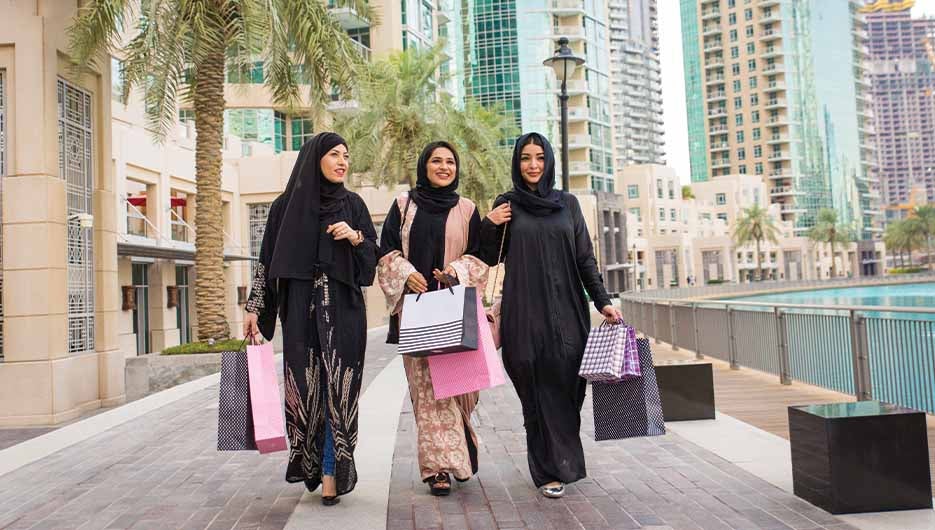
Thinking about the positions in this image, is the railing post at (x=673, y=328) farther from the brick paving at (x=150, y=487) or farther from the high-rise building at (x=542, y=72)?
the high-rise building at (x=542, y=72)

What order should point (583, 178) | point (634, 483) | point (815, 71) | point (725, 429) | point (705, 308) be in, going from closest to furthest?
point (634, 483)
point (725, 429)
point (705, 308)
point (583, 178)
point (815, 71)

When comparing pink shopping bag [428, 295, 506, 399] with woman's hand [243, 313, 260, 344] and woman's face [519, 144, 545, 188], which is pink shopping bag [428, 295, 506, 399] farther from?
woman's hand [243, 313, 260, 344]

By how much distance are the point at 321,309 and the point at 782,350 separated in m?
7.45

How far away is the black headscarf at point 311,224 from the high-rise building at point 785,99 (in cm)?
11655

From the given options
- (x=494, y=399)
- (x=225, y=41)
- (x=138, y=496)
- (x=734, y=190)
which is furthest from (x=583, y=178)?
(x=138, y=496)

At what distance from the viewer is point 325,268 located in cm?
445

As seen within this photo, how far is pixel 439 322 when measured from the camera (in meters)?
4.48

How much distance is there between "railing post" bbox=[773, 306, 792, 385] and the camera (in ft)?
33.0

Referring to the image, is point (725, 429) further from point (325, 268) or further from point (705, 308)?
point (705, 308)

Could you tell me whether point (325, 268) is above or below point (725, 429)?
above

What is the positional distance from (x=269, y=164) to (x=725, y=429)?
27876 millimetres

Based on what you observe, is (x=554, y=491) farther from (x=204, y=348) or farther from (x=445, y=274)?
(x=204, y=348)

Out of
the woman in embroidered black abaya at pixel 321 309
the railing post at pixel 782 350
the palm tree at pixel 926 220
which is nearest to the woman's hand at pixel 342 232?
the woman in embroidered black abaya at pixel 321 309

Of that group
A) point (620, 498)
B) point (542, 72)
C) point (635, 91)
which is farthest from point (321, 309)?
point (635, 91)
